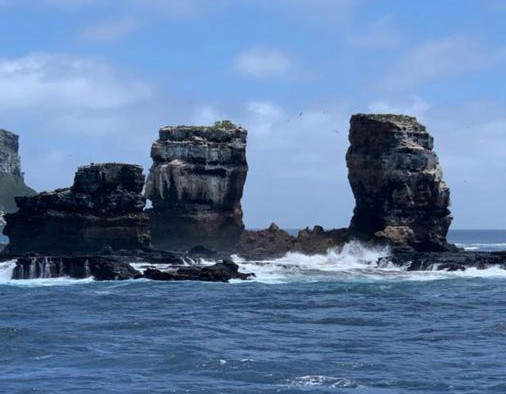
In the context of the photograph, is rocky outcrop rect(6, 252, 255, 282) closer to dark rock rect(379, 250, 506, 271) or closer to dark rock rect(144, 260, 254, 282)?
dark rock rect(144, 260, 254, 282)

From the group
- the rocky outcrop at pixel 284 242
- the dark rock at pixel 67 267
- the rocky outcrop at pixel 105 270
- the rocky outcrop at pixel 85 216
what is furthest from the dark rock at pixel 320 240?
the dark rock at pixel 67 267

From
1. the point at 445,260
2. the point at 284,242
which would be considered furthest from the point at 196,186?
the point at 445,260

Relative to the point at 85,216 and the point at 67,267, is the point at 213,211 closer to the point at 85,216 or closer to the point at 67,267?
the point at 85,216

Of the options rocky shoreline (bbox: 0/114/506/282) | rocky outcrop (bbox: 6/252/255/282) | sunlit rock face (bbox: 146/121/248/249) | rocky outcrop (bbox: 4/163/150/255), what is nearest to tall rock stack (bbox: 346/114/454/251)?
rocky shoreline (bbox: 0/114/506/282)

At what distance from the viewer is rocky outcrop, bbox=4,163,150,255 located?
9244cm

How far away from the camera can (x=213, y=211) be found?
113 metres

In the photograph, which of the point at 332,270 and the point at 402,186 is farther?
the point at 402,186

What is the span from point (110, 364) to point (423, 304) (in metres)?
28.2

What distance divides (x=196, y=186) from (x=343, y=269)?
22120 mm

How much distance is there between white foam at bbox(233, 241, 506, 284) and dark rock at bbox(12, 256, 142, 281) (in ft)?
36.8

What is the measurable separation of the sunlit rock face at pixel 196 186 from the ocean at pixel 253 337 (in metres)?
31.2

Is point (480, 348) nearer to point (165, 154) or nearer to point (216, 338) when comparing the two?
point (216, 338)

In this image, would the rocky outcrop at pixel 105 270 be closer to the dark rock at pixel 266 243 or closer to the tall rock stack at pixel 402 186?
the dark rock at pixel 266 243

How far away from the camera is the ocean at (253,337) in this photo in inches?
1474
